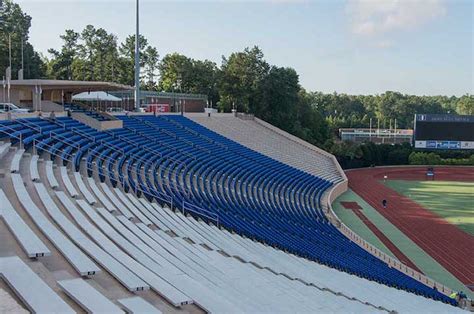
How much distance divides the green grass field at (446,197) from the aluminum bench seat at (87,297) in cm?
2490

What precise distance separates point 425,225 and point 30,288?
25783 mm

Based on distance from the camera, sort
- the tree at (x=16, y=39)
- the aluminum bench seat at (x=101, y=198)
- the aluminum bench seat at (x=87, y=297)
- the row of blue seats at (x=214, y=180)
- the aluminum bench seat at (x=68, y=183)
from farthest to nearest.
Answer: the tree at (x=16, y=39) → the row of blue seats at (x=214, y=180) → the aluminum bench seat at (x=68, y=183) → the aluminum bench seat at (x=101, y=198) → the aluminum bench seat at (x=87, y=297)

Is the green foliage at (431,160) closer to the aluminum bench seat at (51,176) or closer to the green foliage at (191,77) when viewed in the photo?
the green foliage at (191,77)

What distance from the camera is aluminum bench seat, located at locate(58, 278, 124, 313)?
5.71 meters

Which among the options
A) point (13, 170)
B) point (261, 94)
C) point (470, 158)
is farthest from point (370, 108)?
point (13, 170)

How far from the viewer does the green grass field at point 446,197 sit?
2995 centimetres

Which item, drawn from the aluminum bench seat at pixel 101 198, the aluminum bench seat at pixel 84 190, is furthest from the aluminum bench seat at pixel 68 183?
the aluminum bench seat at pixel 101 198

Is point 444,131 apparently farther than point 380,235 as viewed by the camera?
Yes

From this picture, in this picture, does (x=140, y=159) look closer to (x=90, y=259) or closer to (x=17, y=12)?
(x=90, y=259)

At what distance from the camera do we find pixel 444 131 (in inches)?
2072

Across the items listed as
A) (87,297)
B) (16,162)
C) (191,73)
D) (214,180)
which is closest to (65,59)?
(191,73)

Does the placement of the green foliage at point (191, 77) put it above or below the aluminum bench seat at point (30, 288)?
above

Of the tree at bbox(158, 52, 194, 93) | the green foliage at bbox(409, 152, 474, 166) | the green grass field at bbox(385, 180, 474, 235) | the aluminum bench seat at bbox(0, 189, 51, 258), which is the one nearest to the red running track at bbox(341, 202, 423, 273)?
the green grass field at bbox(385, 180, 474, 235)

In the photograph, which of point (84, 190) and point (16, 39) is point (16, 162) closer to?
point (84, 190)
